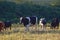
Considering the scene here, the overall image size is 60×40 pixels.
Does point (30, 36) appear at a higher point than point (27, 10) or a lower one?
higher

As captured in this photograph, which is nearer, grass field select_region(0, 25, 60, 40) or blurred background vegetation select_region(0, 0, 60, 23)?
grass field select_region(0, 25, 60, 40)

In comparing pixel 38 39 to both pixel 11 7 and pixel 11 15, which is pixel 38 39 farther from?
pixel 11 7

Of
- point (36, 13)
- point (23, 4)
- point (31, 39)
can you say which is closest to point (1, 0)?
point (23, 4)

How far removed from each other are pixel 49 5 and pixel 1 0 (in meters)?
8.72

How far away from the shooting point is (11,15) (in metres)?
45.9

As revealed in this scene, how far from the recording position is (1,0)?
2151 inches

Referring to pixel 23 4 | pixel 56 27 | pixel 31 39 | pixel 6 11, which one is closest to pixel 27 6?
pixel 23 4

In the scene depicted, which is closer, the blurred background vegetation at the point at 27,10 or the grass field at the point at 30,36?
the grass field at the point at 30,36

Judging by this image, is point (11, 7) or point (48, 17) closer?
point (48, 17)

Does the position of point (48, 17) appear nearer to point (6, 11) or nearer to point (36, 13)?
point (36, 13)

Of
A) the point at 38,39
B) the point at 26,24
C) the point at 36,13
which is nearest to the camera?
the point at 38,39

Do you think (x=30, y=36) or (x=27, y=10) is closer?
(x=30, y=36)

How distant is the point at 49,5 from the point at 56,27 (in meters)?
26.4

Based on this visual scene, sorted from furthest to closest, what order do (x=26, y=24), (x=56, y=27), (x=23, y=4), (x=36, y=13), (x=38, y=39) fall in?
(x=23, y=4)
(x=36, y=13)
(x=56, y=27)
(x=26, y=24)
(x=38, y=39)
